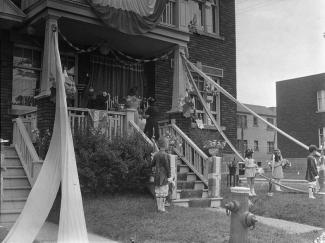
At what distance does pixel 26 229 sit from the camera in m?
7.74

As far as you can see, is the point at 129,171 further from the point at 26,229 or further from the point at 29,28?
the point at 29,28

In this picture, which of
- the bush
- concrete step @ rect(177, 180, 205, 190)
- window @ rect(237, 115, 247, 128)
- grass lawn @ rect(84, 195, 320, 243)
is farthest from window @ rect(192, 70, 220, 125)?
window @ rect(237, 115, 247, 128)

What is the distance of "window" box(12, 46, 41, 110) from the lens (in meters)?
12.7

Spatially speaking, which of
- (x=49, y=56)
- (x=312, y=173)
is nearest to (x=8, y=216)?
(x=49, y=56)

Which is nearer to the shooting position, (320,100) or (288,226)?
(288,226)

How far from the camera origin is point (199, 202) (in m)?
10.9

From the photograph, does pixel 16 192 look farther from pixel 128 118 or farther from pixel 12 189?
pixel 128 118

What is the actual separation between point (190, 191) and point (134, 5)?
500 cm

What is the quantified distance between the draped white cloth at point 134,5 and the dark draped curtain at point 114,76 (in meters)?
2.41

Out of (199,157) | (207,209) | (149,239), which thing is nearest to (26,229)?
(149,239)

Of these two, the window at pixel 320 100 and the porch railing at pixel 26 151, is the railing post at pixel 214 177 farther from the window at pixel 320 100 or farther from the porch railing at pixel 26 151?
the window at pixel 320 100

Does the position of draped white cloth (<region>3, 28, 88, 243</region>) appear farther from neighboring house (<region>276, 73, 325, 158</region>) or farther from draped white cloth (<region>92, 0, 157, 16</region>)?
neighboring house (<region>276, 73, 325, 158</region>)

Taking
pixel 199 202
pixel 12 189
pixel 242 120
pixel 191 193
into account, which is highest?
pixel 242 120

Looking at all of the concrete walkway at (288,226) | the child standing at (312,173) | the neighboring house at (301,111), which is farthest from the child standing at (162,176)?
the neighboring house at (301,111)
